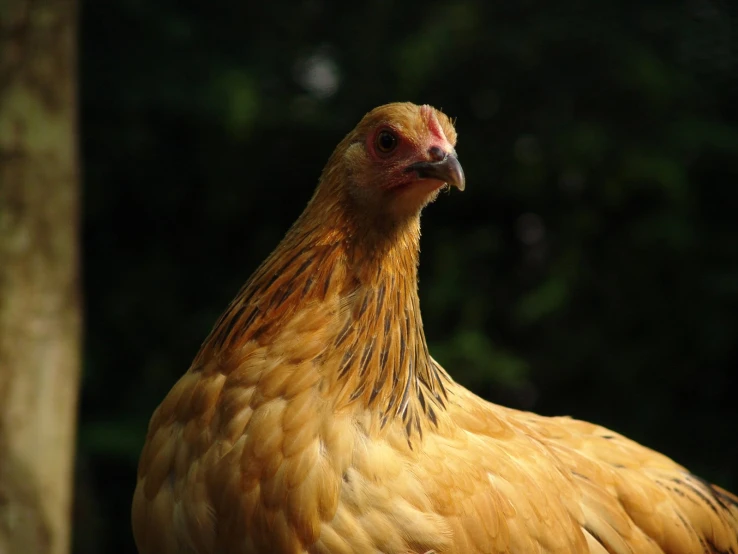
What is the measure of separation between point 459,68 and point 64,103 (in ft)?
7.29

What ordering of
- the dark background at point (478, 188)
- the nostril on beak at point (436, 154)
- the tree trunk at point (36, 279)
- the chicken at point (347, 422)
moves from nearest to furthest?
1. the chicken at point (347, 422)
2. the nostril on beak at point (436, 154)
3. the tree trunk at point (36, 279)
4. the dark background at point (478, 188)

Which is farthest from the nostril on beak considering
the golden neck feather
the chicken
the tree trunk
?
the tree trunk

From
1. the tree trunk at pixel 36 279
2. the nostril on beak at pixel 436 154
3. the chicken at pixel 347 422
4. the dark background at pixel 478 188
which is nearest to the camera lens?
the chicken at pixel 347 422

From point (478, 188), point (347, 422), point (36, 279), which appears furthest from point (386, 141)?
point (478, 188)

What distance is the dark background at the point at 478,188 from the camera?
4859 millimetres

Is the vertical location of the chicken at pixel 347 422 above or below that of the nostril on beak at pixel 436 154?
below

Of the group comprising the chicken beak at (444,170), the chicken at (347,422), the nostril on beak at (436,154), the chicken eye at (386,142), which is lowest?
the chicken at (347,422)

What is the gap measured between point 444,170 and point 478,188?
2.94 metres

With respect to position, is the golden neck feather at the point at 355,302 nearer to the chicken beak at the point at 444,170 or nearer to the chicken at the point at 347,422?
the chicken at the point at 347,422

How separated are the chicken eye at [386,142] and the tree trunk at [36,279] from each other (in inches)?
89.6

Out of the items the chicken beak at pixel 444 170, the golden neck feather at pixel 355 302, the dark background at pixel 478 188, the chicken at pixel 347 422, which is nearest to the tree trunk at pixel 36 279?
the dark background at pixel 478 188

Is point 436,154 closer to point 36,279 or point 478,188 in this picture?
point 36,279

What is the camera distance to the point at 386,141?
89.4 inches

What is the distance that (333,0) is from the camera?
5.33m
